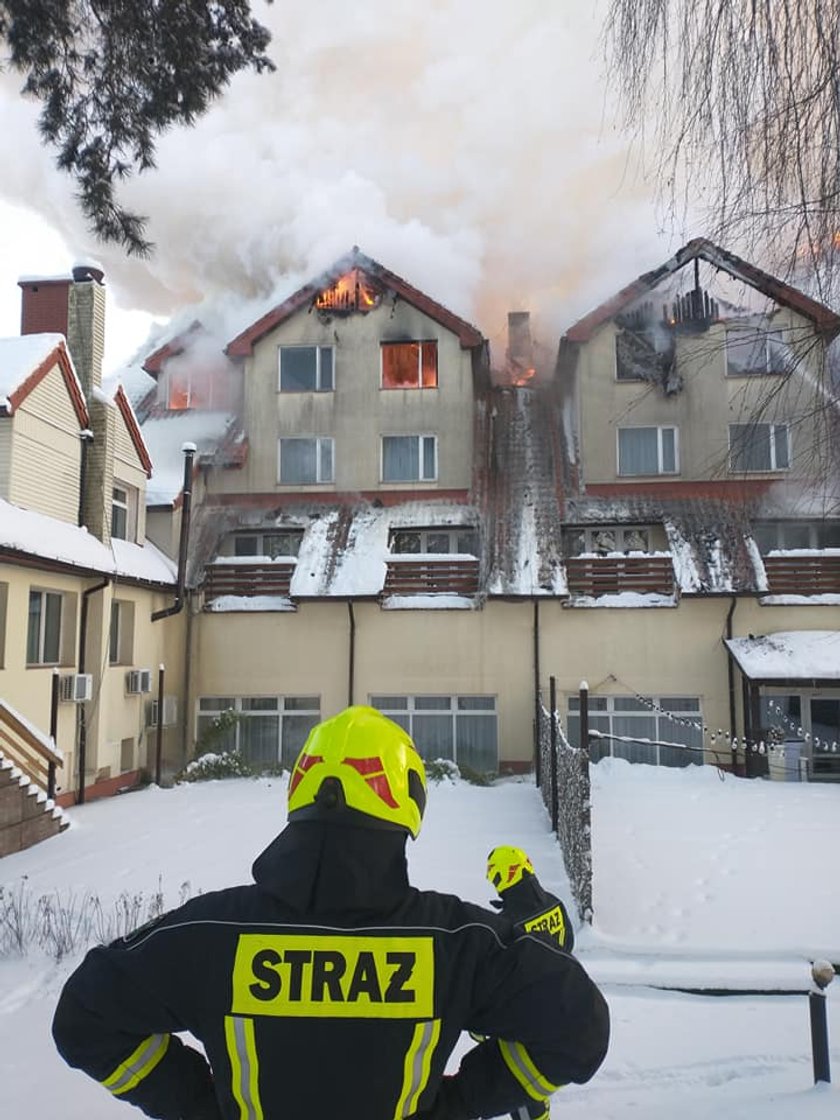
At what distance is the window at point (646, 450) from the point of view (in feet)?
59.2

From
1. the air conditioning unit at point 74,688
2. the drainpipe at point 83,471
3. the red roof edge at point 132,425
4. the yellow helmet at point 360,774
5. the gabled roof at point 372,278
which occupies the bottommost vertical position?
the air conditioning unit at point 74,688

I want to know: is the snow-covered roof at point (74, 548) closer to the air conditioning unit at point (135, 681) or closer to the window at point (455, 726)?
the air conditioning unit at point (135, 681)

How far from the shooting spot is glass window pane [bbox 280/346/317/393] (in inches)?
750

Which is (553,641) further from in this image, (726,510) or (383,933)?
(383,933)

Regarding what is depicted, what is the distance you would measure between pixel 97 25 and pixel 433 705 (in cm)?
1363

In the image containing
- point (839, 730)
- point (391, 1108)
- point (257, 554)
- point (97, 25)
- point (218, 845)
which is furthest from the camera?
point (257, 554)

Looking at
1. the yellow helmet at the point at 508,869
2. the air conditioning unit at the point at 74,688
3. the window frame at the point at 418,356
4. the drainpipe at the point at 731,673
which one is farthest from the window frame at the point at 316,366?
the yellow helmet at the point at 508,869

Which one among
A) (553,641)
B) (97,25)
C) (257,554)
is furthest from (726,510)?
(97,25)

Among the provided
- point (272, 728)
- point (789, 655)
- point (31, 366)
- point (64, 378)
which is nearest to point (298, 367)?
point (64, 378)

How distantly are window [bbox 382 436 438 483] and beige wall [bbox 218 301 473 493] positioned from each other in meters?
0.16

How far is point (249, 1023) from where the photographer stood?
1.66m

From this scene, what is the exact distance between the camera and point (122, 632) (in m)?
15.1

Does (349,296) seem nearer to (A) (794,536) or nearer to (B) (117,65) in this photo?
(A) (794,536)

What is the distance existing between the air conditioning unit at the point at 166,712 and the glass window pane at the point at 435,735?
5.06 m
